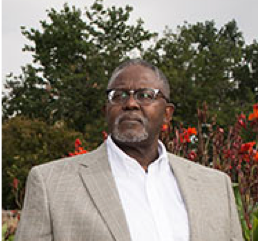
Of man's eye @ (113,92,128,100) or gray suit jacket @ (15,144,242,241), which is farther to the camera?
man's eye @ (113,92,128,100)

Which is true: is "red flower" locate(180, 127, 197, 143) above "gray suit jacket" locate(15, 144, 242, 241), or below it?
above

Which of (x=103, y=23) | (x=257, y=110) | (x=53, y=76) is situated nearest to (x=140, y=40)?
(x=103, y=23)

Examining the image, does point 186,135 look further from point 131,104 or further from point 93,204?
point 93,204

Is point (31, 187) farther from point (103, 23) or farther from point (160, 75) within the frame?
point (103, 23)

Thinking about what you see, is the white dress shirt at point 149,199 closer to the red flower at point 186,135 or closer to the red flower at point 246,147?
the red flower at point 246,147

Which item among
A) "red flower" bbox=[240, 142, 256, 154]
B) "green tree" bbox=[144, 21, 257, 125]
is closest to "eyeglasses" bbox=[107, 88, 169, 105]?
"red flower" bbox=[240, 142, 256, 154]

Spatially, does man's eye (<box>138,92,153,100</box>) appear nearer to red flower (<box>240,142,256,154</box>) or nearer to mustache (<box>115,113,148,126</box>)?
mustache (<box>115,113,148,126</box>)

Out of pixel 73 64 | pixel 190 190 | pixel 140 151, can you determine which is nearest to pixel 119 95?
pixel 140 151

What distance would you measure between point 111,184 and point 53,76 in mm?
25033

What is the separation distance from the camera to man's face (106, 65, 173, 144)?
259cm

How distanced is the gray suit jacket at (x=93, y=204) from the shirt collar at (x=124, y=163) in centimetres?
4

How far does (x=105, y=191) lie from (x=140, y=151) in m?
0.36

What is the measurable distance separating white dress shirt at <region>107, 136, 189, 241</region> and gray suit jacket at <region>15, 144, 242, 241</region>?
5 centimetres

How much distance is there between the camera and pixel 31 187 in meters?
2.43
